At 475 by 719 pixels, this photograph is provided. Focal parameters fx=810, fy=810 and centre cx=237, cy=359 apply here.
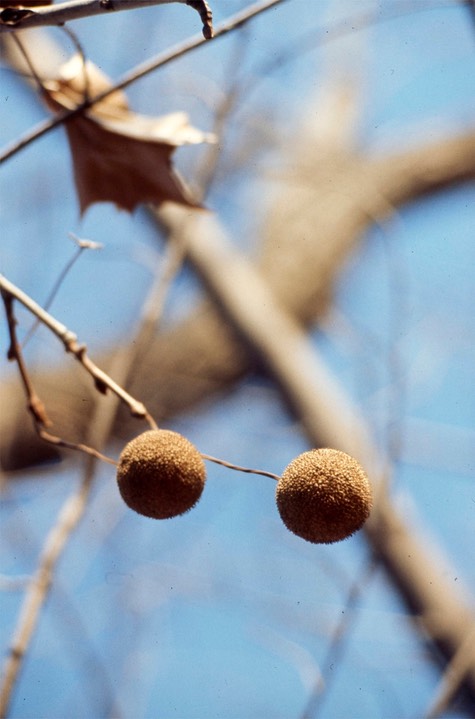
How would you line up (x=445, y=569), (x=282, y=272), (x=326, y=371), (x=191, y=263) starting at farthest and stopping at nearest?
→ (x=282, y=272), (x=191, y=263), (x=326, y=371), (x=445, y=569)

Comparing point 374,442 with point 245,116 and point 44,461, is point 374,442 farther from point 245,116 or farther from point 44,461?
point 245,116

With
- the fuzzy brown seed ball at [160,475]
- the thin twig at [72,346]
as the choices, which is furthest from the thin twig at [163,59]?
the fuzzy brown seed ball at [160,475]

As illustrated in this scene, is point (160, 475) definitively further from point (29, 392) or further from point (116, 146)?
point (116, 146)

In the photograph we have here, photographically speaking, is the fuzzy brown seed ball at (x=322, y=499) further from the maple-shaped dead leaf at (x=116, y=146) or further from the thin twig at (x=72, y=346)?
the maple-shaped dead leaf at (x=116, y=146)

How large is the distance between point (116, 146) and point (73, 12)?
0.49m

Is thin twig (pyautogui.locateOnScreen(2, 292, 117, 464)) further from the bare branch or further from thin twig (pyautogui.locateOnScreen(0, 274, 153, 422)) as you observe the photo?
the bare branch

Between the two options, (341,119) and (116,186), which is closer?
(116,186)

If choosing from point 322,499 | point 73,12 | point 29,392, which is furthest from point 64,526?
point 73,12

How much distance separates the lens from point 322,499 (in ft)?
2.02

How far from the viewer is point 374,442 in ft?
4.95

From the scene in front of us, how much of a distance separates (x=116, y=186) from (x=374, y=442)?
715 mm

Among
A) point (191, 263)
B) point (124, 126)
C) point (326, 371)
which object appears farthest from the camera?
point (191, 263)

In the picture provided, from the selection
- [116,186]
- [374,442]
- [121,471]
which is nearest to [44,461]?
[374,442]

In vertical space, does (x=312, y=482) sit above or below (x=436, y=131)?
above
